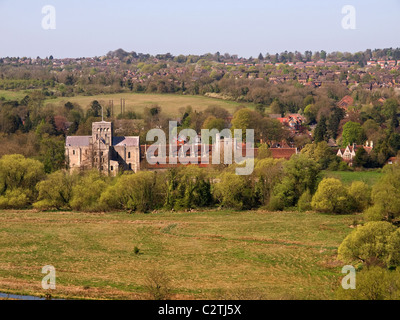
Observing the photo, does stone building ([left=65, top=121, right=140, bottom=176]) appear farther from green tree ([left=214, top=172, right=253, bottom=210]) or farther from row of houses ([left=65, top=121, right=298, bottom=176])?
green tree ([left=214, top=172, right=253, bottom=210])

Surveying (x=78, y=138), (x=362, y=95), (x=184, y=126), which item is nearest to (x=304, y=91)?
(x=362, y=95)

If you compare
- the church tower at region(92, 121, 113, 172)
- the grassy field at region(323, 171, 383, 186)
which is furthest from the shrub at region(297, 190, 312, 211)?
the church tower at region(92, 121, 113, 172)

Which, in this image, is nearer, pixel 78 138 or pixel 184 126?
pixel 78 138

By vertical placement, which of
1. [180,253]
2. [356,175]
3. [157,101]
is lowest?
[356,175]

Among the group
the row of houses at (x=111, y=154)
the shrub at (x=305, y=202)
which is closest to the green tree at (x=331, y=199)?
the shrub at (x=305, y=202)

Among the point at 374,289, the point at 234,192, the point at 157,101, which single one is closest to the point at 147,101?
the point at 157,101

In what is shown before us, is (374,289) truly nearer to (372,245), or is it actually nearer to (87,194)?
(372,245)
